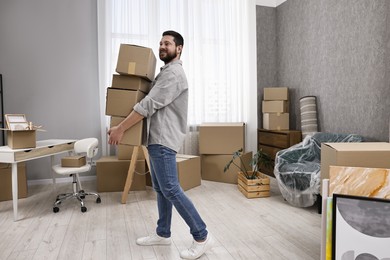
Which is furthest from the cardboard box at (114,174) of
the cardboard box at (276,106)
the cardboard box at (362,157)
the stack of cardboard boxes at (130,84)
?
the cardboard box at (362,157)

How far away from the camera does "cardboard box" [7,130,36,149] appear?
2.58 m

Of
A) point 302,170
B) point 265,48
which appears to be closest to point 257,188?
point 302,170

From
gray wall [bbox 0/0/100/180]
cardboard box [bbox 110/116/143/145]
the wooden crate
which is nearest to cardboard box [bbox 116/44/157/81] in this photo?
cardboard box [bbox 110/116/143/145]

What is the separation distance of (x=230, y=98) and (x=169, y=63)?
254 centimetres

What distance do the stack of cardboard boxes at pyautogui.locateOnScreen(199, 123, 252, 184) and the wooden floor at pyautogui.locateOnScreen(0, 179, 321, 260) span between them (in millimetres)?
570

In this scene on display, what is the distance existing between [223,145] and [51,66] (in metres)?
2.41

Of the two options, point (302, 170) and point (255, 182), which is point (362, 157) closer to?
point (302, 170)

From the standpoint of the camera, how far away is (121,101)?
1.89 m

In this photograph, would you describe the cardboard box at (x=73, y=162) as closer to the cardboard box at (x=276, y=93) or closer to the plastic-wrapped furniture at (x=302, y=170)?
the plastic-wrapped furniture at (x=302, y=170)

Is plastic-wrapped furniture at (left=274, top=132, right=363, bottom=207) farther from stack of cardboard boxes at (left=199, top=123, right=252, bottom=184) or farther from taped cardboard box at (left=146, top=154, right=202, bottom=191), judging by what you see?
taped cardboard box at (left=146, top=154, right=202, bottom=191)

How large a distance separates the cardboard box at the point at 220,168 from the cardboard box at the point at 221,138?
10cm

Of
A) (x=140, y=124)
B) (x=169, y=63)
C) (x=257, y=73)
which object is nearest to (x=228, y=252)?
(x=140, y=124)

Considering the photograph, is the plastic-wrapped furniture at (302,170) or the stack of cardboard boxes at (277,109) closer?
the plastic-wrapped furniture at (302,170)

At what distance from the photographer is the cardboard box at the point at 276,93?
4168 mm
